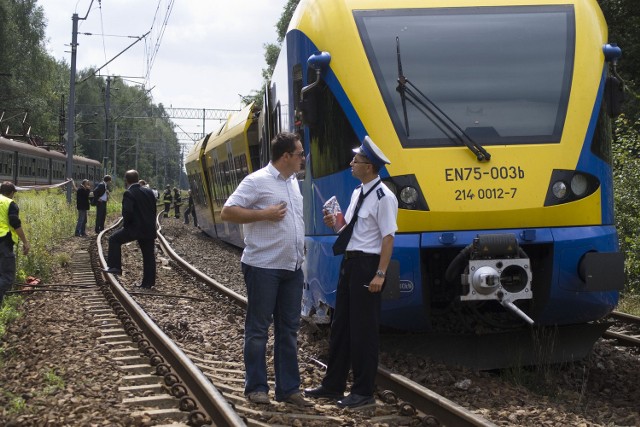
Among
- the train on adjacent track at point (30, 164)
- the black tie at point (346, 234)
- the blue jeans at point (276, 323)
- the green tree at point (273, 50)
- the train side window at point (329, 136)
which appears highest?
the green tree at point (273, 50)

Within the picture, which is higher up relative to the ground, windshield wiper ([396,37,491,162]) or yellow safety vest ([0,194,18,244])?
windshield wiper ([396,37,491,162])

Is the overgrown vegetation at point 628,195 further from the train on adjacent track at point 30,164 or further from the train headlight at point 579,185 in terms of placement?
the train on adjacent track at point 30,164

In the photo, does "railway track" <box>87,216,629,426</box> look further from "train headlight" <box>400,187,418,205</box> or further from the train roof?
the train roof

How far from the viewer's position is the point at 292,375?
5988 millimetres

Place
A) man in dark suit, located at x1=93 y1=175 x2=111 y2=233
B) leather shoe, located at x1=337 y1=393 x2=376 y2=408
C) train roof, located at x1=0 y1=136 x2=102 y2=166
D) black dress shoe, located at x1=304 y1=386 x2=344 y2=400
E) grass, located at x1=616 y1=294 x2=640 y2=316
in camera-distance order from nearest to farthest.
A: leather shoe, located at x1=337 y1=393 x2=376 y2=408 < black dress shoe, located at x1=304 y1=386 x2=344 y2=400 < grass, located at x1=616 y1=294 x2=640 y2=316 < man in dark suit, located at x1=93 y1=175 x2=111 y2=233 < train roof, located at x1=0 y1=136 x2=102 y2=166

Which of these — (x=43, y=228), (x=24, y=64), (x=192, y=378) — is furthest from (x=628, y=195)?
(x=24, y=64)

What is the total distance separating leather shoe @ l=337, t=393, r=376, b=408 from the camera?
5.78 m

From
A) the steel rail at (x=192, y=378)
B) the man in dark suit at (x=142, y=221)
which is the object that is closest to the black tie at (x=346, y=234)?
the steel rail at (x=192, y=378)

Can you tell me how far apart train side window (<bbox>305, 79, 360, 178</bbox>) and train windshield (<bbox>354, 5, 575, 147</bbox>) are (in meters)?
0.38

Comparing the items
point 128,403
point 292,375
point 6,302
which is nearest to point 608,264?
point 292,375

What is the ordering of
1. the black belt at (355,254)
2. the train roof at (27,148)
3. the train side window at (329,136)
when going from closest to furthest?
the black belt at (355,254), the train side window at (329,136), the train roof at (27,148)

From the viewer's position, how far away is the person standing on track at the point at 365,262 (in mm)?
5824

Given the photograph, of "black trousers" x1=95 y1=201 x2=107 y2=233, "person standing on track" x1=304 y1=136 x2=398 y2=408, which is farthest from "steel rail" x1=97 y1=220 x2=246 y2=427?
"black trousers" x1=95 y1=201 x2=107 y2=233

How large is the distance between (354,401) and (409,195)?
1.61 metres
